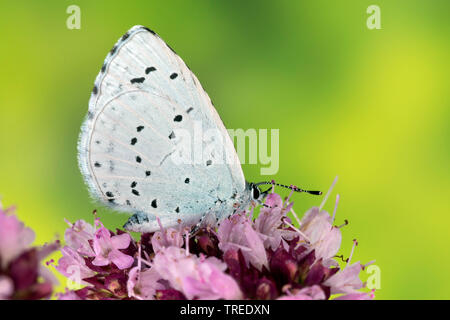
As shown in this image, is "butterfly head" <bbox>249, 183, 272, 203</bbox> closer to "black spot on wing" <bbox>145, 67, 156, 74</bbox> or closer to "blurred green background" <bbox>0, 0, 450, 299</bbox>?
"black spot on wing" <bbox>145, 67, 156, 74</bbox>

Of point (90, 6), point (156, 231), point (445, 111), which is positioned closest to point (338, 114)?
point (445, 111)

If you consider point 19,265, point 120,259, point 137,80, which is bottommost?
point 120,259

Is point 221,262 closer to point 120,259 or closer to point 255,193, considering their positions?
point 120,259

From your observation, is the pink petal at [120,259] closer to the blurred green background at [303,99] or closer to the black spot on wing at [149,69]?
the black spot on wing at [149,69]

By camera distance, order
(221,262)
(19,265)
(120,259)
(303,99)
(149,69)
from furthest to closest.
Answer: (303,99) → (149,69) → (120,259) → (221,262) → (19,265)

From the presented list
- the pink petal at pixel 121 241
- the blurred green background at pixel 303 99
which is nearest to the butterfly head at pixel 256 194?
the pink petal at pixel 121 241

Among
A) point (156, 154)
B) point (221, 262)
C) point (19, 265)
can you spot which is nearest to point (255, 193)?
point (156, 154)

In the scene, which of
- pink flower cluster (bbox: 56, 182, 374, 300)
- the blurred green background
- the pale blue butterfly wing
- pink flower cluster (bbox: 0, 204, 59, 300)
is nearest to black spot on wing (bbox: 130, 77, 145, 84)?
the pale blue butterfly wing
